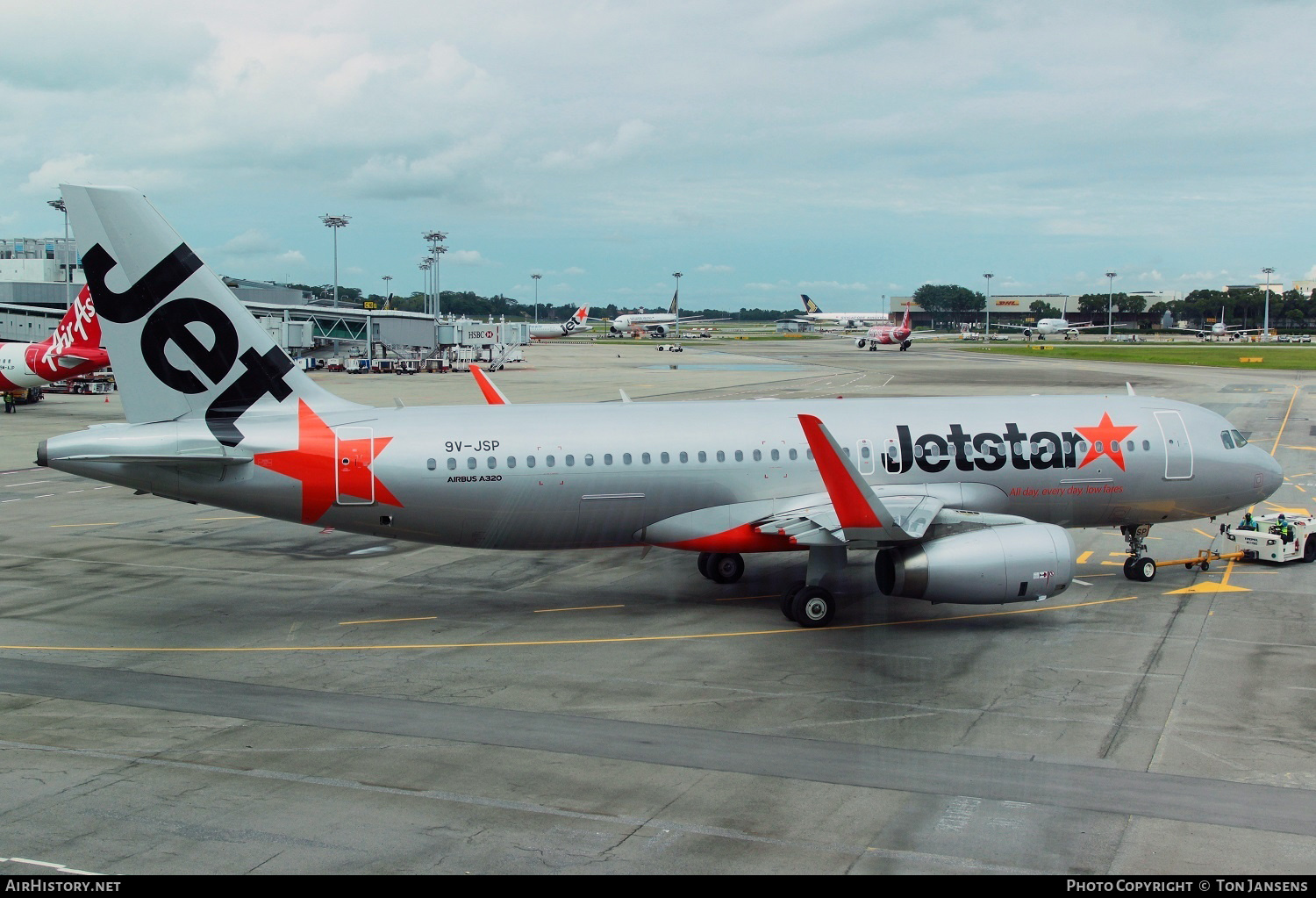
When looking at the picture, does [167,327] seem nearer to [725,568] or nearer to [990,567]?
[725,568]

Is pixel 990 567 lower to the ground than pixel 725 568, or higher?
higher

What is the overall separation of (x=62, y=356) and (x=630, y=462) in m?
60.0

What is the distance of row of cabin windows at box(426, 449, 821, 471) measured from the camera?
23.6 m

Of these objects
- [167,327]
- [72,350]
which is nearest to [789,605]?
[167,327]

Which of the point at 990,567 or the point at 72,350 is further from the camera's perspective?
the point at 72,350

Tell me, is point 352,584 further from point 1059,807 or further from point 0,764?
point 1059,807

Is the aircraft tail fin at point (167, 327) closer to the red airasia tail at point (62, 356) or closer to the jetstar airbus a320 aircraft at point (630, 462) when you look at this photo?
the jetstar airbus a320 aircraft at point (630, 462)

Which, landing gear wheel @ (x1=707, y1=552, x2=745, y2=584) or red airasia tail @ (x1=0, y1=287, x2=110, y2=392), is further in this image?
red airasia tail @ (x1=0, y1=287, x2=110, y2=392)

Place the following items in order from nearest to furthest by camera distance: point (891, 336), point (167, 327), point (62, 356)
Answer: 1. point (167, 327)
2. point (62, 356)
3. point (891, 336)

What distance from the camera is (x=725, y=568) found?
27281mm

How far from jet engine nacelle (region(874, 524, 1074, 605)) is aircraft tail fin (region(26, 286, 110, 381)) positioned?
2548 inches

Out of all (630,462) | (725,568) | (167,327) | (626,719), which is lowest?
(626,719)

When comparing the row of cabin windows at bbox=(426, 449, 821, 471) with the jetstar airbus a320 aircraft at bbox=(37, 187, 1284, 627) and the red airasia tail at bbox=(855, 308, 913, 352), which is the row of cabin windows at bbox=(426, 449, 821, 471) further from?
the red airasia tail at bbox=(855, 308, 913, 352)

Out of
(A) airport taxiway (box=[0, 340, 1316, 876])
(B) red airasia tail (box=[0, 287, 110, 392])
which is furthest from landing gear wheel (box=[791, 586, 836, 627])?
(B) red airasia tail (box=[0, 287, 110, 392])
